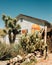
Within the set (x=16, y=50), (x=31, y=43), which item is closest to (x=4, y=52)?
(x=16, y=50)

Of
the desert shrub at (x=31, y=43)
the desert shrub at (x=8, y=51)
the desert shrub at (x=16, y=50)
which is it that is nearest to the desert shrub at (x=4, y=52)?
the desert shrub at (x=8, y=51)

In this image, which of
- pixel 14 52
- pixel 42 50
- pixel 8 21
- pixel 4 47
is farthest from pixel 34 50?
pixel 8 21

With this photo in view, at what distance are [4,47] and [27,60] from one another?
4513 mm

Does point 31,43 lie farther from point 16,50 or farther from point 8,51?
point 8,51

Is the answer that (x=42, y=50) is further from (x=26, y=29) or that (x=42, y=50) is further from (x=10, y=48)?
(x=26, y=29)

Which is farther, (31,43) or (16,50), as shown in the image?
(31,43)

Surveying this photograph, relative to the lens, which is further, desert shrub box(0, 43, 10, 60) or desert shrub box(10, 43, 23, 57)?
desert shrub box(0, 43, 10, 60)

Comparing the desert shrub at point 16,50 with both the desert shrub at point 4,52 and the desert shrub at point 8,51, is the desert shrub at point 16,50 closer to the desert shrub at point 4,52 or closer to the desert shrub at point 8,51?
the desert shrub at point 8,51

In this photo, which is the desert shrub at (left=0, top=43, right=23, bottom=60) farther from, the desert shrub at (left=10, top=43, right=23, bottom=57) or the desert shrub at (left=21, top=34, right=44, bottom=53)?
the desert shrub at (left=21, top=34, right=44, bottom=53)

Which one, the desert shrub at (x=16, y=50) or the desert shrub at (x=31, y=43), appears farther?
the desert shrub at (x=31, y=43)

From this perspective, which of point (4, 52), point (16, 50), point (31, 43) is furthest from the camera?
point (31, 43)

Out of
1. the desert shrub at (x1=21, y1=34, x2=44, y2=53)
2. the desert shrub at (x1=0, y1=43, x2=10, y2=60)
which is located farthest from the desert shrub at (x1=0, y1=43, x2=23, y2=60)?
the desert shrub at (x1=21, y1=34, x2=44, y2=53)

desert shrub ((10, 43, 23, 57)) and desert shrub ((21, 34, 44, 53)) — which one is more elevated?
desert shrub ((21, 34, 44, 53))

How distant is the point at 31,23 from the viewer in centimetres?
2409
